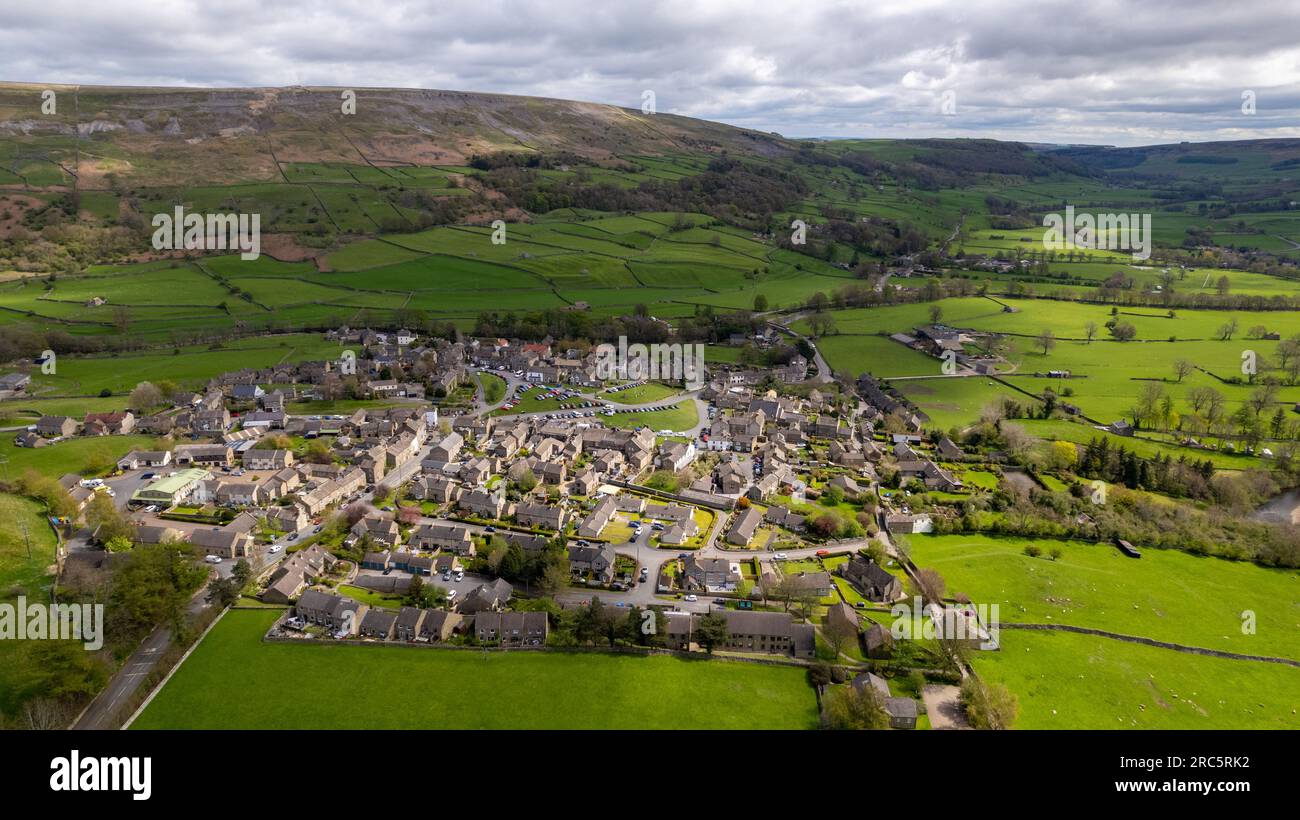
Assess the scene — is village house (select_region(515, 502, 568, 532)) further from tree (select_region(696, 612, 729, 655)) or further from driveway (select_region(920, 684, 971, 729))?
driveway (select_region(920, 684, 971, 729))

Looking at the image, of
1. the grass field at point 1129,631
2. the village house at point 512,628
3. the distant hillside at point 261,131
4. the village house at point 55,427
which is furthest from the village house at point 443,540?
the distant hillside at point 261,131

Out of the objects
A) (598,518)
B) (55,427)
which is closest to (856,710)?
(598,518)

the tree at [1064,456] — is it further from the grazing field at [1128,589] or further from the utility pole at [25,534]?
the utility pole at [25,534]

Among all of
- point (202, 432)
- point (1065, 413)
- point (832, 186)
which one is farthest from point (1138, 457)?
point (832, 186)

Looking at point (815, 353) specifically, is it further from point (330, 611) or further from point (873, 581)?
point (330, 611)

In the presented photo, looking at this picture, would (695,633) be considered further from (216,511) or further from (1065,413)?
(1065,413)

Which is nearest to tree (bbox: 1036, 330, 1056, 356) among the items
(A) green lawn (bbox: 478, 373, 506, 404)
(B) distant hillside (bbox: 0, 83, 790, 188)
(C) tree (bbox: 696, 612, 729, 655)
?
(A) green lawn (bbox: 478, 373, 506, 404)

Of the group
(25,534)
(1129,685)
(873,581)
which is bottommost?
(1129,685)
